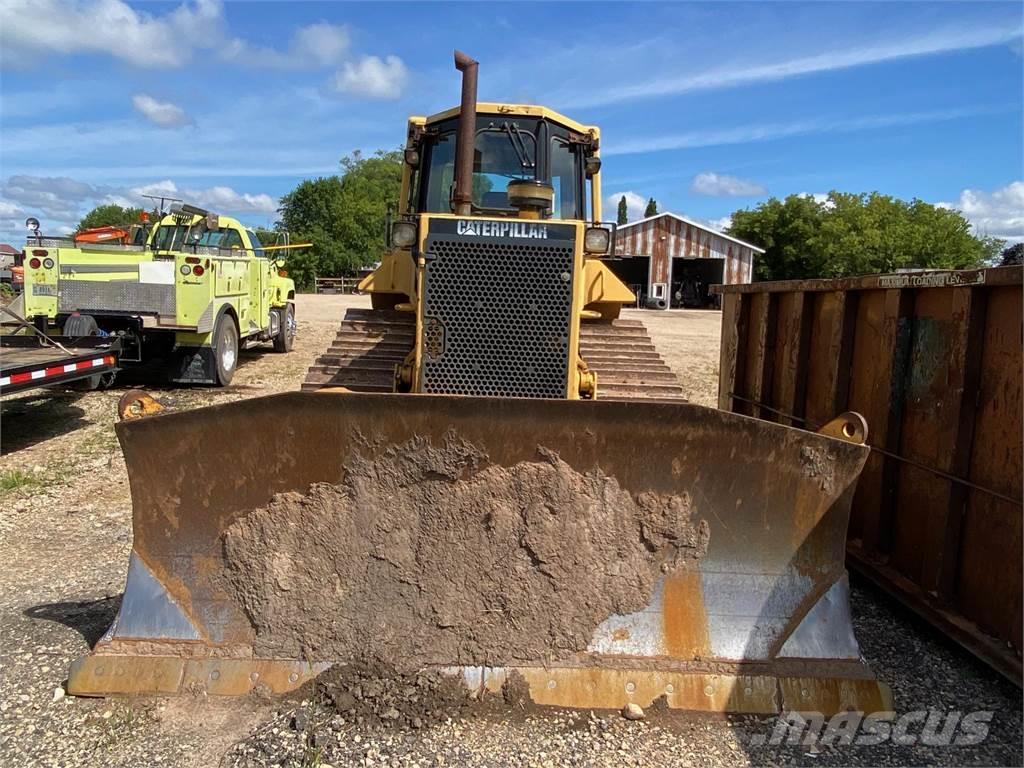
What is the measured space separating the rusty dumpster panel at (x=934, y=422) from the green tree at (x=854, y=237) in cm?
3812

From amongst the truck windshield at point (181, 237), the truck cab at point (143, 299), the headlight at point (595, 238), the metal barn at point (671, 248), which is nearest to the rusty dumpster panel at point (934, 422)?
the headlight at point (595, 238)

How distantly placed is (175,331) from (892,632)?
334 inches

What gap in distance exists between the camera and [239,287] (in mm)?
11180

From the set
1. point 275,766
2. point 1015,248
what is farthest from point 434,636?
point 1015,248

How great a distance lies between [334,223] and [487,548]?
194 ft

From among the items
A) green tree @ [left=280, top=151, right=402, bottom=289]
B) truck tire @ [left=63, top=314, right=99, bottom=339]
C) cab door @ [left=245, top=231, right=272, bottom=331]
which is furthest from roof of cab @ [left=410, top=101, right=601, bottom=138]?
green tree @ [left=280, top=151, right=402, bottom=289]

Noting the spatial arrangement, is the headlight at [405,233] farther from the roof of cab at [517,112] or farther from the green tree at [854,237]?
the green tree at [854,237]

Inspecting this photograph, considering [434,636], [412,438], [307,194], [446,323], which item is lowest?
[434,636]

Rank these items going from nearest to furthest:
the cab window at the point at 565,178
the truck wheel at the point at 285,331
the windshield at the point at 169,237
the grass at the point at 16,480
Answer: the cab window at the point at 565,178
the grass at the point at 16,480
the windshield at the point at 169,237
the truck wheel at the point at 285,331

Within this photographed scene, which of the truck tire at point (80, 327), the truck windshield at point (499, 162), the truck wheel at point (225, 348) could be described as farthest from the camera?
the truck wheel at point (225, 348)

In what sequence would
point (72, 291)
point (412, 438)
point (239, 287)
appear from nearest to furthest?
1. point (412, 438)
2. point (72, 291)
3. point (239, 287)

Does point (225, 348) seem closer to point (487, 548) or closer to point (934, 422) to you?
point (487, 548)

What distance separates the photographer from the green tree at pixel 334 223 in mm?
56188

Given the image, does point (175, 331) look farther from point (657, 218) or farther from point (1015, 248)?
point (657, 218)
